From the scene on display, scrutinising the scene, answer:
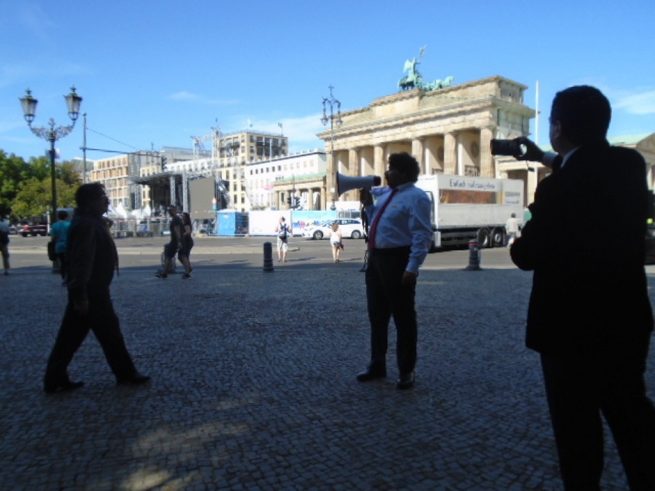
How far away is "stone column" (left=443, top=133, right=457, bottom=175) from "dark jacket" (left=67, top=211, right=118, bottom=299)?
2666 inches

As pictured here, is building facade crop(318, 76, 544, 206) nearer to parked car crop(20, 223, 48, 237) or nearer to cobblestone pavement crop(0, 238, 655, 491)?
parked car crop(20, 223, 48, 237)

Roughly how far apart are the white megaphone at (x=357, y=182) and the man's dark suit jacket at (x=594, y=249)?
3.63m

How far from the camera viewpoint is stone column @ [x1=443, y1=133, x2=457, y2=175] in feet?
227

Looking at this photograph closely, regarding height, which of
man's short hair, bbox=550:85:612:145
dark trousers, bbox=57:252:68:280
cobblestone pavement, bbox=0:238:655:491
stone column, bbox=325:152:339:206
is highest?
stone column, bbox=325:152:339:206

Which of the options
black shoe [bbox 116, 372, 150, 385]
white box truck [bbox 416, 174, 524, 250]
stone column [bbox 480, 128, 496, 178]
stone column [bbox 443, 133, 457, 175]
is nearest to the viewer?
Result: black shoe [bbox 116, 372, 150, 385]

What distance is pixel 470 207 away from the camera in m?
27.3

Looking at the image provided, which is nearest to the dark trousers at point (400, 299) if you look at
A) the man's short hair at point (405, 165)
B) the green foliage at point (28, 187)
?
the man's short hair at point (405, 165)

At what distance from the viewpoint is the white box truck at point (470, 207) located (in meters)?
25.4

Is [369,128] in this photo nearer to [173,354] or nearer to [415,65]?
[415,65]

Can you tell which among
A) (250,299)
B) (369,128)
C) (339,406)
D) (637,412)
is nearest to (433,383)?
(339,406)

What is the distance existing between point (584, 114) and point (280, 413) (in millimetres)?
2882

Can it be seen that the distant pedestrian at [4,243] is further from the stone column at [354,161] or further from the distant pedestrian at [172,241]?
the stone column at [354,161]

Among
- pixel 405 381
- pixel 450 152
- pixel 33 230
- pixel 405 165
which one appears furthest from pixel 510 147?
pixel 450 152

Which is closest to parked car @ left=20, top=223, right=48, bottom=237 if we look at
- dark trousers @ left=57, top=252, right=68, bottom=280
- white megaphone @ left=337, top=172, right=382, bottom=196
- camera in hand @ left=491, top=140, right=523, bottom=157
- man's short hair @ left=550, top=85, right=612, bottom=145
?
dark trousers @ left=57, top=252, right=68, bottom=280
